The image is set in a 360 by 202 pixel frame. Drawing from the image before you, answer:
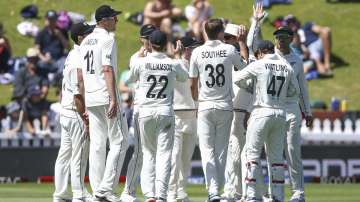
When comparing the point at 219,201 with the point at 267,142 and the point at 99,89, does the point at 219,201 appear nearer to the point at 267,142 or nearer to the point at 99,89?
the point at 267,142

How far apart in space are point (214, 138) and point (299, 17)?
730 inches

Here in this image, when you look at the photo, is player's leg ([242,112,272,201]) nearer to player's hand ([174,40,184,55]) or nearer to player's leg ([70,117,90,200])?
player's hand ([174,40,184,55])

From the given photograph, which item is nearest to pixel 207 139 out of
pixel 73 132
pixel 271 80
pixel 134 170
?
pixel 134 170

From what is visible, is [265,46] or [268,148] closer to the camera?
[265,46]

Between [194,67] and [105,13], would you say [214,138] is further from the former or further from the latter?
[105,13]

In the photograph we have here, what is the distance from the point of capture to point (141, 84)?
17922 mm

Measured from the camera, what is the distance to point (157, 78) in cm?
1778

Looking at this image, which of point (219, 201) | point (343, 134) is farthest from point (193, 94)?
point (343, 134)

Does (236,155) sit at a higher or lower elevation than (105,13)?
lower

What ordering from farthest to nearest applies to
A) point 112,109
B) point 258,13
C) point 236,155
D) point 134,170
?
1. point 236,155
2. point 258,13
3. point 134,170
4. point 112,109

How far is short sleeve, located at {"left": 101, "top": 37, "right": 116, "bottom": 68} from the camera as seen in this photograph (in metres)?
17.4

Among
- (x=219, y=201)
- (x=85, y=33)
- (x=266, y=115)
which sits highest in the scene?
(x=85, y=33)

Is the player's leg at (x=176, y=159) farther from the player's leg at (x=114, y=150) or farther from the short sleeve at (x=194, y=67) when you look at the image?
the player's leg at (x=114, y=150)

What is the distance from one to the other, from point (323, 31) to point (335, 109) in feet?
12.2
